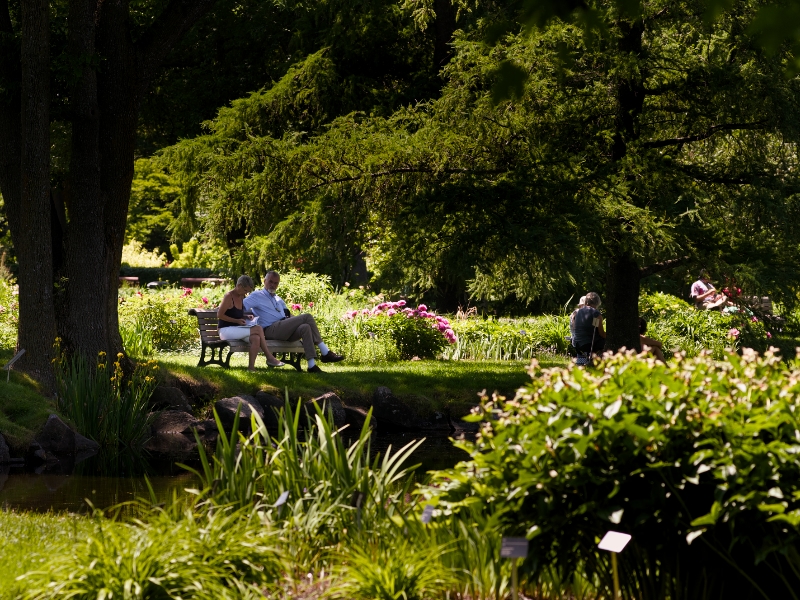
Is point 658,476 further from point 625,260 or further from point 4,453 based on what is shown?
point 625,260

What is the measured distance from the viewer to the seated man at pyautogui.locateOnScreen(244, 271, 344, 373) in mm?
13688

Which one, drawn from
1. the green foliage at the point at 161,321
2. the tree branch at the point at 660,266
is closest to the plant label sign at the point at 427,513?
the tree branch at the point at 660,266

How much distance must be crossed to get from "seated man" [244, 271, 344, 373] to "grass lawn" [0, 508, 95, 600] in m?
6.89

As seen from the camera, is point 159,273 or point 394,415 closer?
point 394,415

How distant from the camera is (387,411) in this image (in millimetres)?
12344

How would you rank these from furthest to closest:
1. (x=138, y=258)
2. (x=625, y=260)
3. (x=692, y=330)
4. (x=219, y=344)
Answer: (x=138, y=258), (x=692, y=330), (x=219, y=344), (x=625, y=260)

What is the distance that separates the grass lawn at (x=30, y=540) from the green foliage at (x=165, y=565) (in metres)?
0.18

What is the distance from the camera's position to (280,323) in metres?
13.8

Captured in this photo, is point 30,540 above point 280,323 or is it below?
below

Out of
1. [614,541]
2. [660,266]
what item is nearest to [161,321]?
[660,266]

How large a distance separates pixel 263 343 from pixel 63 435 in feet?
13.5

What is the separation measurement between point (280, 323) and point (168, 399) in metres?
2.70

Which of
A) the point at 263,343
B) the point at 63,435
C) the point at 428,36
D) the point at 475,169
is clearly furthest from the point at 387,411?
the point at 428,36

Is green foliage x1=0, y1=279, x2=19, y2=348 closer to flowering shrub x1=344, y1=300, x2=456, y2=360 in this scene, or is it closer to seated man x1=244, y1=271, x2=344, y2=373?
seated man x1=244, y1=271, x2=344, y2=373
